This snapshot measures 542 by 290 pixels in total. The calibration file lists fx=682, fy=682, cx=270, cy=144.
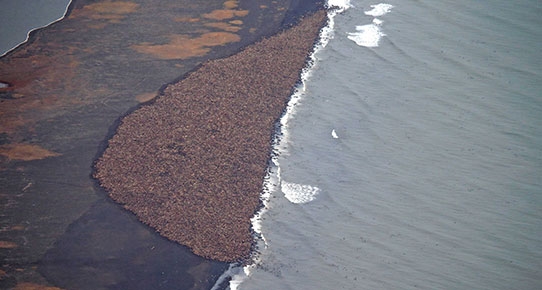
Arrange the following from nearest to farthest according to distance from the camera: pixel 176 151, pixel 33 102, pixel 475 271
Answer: pixel 475 271 → pixel 176 151 → pixel 33 102

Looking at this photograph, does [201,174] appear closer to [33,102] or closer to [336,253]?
[336,253]

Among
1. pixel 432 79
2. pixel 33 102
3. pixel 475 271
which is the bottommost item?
pixel 475 271

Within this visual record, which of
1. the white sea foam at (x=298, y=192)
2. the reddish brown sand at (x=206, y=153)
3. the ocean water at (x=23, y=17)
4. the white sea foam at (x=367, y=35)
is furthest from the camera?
the white sea foam at (x=367, y=35)

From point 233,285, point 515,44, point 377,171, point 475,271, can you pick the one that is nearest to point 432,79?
point 515,44

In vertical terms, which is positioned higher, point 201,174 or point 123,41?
point 123,41

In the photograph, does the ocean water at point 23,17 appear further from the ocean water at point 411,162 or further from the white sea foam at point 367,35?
the white sea foam at point 367,35

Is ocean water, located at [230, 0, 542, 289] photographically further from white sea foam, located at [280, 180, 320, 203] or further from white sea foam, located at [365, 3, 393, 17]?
white sea foam, located at [365, 3, 393, 17]

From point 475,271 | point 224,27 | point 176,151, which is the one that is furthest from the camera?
point 224,27

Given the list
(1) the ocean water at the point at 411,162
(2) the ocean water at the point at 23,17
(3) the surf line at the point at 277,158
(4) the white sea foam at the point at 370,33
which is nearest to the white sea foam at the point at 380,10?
(4) the white sea foam at the point at 370,33
